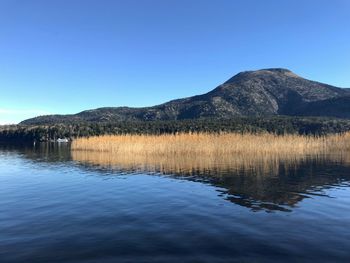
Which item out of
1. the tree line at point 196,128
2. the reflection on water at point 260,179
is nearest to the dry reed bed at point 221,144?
the reflection on water at point 260,179

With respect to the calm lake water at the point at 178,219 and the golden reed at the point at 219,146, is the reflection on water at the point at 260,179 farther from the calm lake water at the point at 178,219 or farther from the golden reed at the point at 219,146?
the golden reed at the point at 219,146

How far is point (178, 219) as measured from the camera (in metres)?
14.7

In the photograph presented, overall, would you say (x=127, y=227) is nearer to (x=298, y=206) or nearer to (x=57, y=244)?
(x=57, y=244)

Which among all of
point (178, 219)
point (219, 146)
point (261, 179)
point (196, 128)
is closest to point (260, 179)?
point (261, 179)

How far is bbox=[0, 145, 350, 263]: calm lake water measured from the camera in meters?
10.6

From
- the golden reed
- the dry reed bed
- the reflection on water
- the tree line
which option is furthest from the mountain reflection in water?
the tree line

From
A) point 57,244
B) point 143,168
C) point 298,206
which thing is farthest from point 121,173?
point 57,244

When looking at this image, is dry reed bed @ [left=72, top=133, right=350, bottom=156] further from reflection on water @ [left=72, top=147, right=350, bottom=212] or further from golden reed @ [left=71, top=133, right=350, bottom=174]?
reflection on water @ [left=72, top=147, right=350, bottom=212]

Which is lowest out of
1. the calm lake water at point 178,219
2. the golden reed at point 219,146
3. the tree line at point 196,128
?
the calm lake water at point 178,219

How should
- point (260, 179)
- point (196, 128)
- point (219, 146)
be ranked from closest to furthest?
point (260, 179) → point (219, 146) → point (196, 128)

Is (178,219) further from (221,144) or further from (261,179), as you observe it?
(221,144)

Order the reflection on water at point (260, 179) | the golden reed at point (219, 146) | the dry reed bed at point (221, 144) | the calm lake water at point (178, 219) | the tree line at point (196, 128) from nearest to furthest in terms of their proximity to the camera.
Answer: the calm lake water at point (178, 219), the reflection on water at point (260, 179), the golden reed at point (219, 146), the dry reed bed at point (221, 144), the tree line at point (196, 128)

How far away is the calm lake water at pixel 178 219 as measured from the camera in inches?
418

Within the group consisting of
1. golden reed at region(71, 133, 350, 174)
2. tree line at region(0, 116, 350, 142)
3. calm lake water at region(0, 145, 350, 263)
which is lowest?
calm lake water at region(0, 145, 350, 263)
